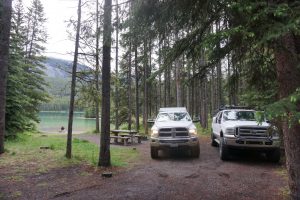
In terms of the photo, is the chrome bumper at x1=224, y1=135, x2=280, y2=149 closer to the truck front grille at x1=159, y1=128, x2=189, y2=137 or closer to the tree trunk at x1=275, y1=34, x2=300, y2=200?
the truck front grille at x1=159, y1=128, x2=189, y2=137

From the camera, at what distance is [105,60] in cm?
1003

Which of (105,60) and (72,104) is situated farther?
(72,104)

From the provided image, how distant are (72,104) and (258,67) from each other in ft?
24.4

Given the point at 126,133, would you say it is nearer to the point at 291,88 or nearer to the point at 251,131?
the point at 251,131

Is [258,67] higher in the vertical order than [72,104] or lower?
higher

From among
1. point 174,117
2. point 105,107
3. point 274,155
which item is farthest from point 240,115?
point 105,107

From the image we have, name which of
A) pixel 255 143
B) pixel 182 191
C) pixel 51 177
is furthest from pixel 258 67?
pixel 51 177

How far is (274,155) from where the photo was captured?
1088 centimetres

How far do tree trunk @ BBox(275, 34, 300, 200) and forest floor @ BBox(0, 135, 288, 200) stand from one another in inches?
63.8

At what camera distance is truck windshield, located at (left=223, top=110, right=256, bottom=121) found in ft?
39.0

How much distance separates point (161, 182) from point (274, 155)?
5108mm

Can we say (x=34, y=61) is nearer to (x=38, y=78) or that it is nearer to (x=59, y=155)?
(x=38, y=78)

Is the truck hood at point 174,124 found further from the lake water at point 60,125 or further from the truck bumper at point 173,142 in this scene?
the lake water at point 60,125

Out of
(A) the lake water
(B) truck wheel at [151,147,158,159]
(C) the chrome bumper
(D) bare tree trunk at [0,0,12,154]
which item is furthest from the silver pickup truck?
(A) the lake water
